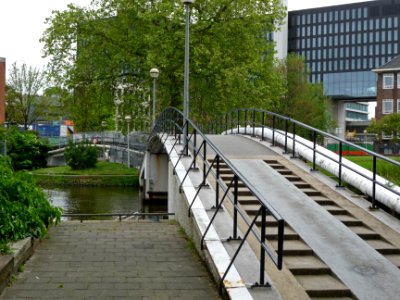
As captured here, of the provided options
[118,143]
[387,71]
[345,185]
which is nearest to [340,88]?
[387,71]

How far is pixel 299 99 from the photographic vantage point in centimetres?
5019

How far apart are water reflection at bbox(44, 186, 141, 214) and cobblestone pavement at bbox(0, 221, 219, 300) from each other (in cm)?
1499

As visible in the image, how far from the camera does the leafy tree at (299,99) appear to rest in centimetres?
5000

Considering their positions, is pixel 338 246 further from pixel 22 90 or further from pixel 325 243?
pixel 22 90

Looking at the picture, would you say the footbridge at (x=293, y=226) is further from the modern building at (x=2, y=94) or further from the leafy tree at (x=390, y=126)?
the modern building at (x=2, y=94)

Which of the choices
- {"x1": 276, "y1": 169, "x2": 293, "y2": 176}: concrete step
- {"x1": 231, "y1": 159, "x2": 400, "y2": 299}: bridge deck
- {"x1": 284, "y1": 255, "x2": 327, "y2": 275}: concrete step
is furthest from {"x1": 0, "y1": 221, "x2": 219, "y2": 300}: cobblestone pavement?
{"x1": 276, "y1": 169, "x2": 293, "y2": 176}: concrete step

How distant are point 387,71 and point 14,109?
4368 cm

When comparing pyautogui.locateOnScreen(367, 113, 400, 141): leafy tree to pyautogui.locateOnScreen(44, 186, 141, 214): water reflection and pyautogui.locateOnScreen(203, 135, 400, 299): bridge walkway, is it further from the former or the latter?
pyautogui.locateOnScreen(203, 135, 400, 299): bridge walkway

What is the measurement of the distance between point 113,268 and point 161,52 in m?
22.1

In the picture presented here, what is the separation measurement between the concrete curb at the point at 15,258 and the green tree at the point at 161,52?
20.9m

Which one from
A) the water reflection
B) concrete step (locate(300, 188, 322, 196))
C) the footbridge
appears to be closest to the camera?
the footbridge

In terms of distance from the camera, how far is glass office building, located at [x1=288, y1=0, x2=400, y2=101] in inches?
3593

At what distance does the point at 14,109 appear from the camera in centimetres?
6328

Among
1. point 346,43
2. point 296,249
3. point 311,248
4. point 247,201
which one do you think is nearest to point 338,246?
point 311,248
